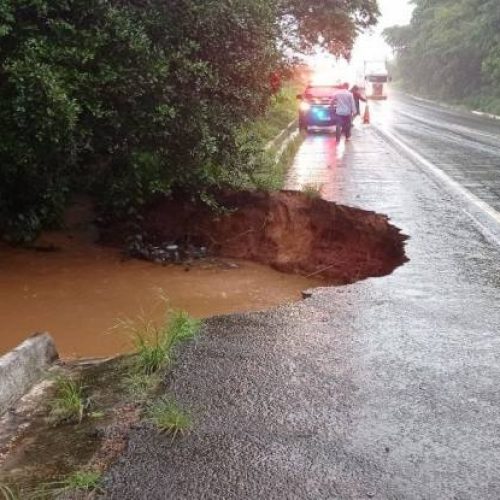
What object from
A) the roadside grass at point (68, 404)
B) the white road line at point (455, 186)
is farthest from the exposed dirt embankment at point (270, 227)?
the roadside grass at point (68, 404)

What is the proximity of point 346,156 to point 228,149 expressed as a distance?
8.50 m

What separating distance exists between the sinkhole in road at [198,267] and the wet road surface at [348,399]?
1895 mm

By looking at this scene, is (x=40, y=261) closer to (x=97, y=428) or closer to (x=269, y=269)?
(x=269, y=269)

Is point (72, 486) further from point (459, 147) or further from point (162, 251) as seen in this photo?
point (459, 147)

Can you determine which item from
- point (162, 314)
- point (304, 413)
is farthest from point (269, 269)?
point (304, 413)

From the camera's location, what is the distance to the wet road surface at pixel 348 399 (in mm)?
3029

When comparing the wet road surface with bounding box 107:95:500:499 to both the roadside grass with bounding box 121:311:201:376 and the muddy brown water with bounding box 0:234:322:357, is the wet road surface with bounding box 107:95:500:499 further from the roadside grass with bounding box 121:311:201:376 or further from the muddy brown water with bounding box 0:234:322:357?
the muddy brown water with bounding box 0:234:322:357

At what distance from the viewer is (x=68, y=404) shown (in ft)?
12.4

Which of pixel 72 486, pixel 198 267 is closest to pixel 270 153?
pixel 198 267

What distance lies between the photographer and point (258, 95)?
888 cm

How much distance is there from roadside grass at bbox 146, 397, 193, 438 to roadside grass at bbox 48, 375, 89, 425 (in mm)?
406

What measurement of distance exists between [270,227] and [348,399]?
6.01 m

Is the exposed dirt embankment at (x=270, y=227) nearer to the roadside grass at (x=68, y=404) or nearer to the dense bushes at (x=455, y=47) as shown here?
the roadside grass at (x=68, y=404)

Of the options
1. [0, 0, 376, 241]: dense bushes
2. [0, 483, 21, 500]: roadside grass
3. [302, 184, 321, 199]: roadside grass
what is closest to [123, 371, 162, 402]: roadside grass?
[0, 483, 21, 500]: roadside grass
